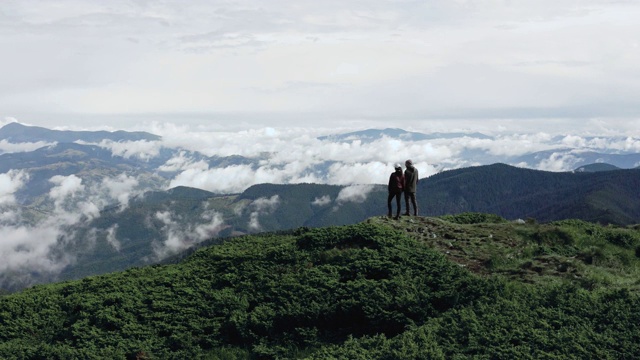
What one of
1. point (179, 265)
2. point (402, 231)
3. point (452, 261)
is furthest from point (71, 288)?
point (452, 261)

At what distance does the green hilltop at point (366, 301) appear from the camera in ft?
53.0

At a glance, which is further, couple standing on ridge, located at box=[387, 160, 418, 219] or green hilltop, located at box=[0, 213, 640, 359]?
couple standing on ridge, located at box=[387, 160, 418, 219]

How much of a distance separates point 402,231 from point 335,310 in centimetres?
789

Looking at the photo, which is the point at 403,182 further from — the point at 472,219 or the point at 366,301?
the point at 366,301

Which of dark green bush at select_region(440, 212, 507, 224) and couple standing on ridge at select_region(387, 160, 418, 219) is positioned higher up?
couple standing on ridge at select_region(387, 160, 418, 219)

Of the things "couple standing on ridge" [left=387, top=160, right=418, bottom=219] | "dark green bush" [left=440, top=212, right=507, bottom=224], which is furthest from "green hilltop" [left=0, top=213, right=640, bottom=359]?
"dark green bush" [left=440, top=212, right=507, bottom=224]

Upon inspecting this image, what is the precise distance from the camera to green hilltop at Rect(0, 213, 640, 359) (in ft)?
53.0

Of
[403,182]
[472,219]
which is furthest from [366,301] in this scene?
[472,219]

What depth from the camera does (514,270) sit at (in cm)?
2197

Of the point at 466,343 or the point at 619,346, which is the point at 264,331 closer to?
the point at 466,343

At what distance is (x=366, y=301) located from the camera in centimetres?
2023

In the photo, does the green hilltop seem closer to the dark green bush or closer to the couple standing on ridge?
the couple standing on ridge

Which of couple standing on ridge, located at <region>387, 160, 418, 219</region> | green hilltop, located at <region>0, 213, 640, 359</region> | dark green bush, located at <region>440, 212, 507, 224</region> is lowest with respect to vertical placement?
green hilltop, located at <region>0, 213, 640, 359</region>

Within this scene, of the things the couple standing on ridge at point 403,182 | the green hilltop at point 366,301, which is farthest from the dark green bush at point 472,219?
the couple standing on ridge at point 403,182
